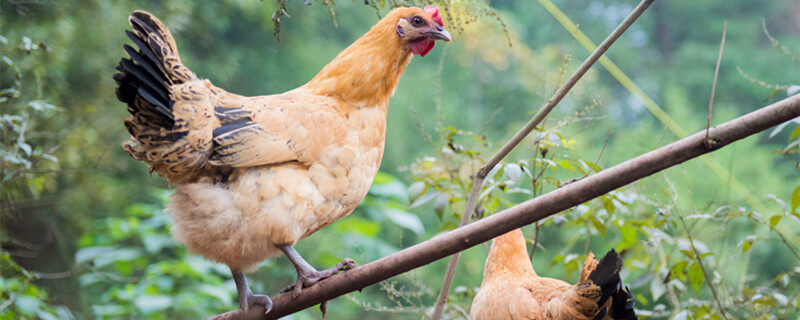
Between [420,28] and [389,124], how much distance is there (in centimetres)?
154

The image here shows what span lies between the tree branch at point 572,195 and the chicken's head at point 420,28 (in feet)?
1.69

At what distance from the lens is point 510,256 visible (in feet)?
5.60

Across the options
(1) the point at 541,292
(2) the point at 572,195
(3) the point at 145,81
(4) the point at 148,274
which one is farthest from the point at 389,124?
(2) the point at 572,195

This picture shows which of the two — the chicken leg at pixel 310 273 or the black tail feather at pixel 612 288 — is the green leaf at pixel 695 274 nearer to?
the black tail feather at pixel 612 288

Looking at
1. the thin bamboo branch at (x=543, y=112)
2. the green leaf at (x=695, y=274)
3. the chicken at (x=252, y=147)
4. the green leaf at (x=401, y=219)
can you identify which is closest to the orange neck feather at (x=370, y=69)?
the chicken at (x=252, y=147)

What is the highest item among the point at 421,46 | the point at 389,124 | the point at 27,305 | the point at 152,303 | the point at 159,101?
the point at 389,124

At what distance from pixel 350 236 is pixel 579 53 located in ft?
4.05

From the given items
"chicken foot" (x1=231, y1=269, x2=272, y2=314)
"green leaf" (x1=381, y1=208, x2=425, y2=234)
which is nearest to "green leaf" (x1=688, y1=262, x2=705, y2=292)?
"chicken foot" (x1=231, y1=269, x2=272, y2=314)

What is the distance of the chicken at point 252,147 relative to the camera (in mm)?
1116

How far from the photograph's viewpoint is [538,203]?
2.96ft

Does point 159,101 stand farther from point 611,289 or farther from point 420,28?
point 611,289

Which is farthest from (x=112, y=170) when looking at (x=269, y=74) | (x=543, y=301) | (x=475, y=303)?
(x=543, y=301)

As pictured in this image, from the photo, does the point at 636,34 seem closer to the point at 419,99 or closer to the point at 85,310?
the point at 419,99

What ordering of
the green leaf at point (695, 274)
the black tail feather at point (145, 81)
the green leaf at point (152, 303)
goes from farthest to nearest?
the green leaf at point (152, 303)
the green leaf at point (695, 274)
the black tail feather at point (145, 81)
